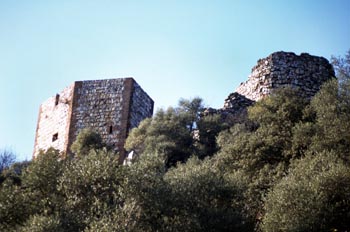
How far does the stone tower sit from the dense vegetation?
14.7 ft

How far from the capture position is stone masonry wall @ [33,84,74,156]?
23.0 metres

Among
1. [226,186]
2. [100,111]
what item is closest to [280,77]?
[100,111]

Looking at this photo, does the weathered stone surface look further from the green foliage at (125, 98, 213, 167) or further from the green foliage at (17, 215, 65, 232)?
the green foliage at (17, 215, 65, 232)

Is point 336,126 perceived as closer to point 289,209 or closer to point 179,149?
point 289,209

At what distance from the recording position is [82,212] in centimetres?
1246

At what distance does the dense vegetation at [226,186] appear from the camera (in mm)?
11961

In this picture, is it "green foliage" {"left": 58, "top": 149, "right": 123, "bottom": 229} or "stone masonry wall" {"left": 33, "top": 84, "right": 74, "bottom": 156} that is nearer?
"green foliage" {"left": 58, "top": 149, "right": 123, "bottom": 229}

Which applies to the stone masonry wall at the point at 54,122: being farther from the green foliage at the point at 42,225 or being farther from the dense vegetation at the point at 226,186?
the green foliage at the point at 42,225

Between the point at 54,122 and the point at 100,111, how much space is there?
8.52 ft

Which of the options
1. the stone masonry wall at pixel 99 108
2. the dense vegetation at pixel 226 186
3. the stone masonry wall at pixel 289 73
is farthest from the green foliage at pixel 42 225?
the stone masonry wall at pixel 289 73

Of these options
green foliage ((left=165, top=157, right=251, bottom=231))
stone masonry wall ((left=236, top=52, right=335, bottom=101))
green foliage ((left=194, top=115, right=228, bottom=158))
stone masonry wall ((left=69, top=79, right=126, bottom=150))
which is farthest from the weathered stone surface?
green foliage ((left=165, top=157, right=251, bottom=231))

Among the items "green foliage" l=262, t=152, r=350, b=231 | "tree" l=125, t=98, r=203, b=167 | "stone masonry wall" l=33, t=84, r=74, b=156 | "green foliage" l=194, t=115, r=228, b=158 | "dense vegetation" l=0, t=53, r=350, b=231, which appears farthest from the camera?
"stone masonry wall" l=33, t=84, r=74, b=156

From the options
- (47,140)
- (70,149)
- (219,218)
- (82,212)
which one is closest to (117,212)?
(82,212)

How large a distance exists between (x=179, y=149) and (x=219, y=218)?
6.49 meters
